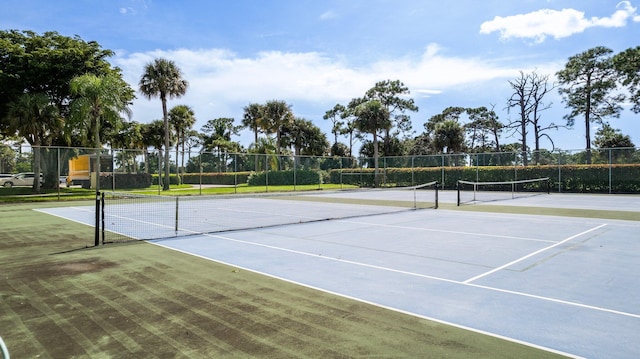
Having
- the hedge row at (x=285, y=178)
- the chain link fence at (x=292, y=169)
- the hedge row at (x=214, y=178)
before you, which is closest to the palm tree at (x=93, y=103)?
the chain link fence at (x=292, y=169)

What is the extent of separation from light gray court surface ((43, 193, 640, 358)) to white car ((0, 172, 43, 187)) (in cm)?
1805

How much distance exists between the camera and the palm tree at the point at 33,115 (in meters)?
27.1

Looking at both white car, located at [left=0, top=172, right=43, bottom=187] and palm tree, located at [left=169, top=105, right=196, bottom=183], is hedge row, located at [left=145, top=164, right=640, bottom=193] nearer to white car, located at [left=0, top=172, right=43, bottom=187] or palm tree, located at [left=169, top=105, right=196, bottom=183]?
white car, located at [left=0, top=172, right=43, bottom=187]

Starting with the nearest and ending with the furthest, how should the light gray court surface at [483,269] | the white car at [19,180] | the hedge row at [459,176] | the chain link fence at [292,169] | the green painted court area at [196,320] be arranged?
the green painted court area at [196,320]
the light gray court surface at [483,269]
the white car at [19,180]
the chain link fence at [292,169]
the hedge row at [459,176]

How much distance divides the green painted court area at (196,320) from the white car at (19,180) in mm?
20516

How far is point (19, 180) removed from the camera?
24281 mm

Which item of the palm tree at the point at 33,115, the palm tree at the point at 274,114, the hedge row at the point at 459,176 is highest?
the palm tree at the point at 274,114

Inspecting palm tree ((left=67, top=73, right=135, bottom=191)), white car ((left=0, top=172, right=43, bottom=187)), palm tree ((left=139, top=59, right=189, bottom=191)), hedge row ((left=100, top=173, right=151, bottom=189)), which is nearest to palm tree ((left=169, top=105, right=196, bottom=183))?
palm tree ((left=139, top=59, right=189, bottom=191))

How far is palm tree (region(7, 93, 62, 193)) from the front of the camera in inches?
1067

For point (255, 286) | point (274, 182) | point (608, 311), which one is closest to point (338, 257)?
point (255, 286)

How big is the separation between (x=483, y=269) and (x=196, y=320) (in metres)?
4.50

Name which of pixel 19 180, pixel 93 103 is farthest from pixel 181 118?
pixel 19 180

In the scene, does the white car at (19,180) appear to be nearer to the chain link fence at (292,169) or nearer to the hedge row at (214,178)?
the chain link fence at (292,169)

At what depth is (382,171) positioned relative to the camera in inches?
1588
